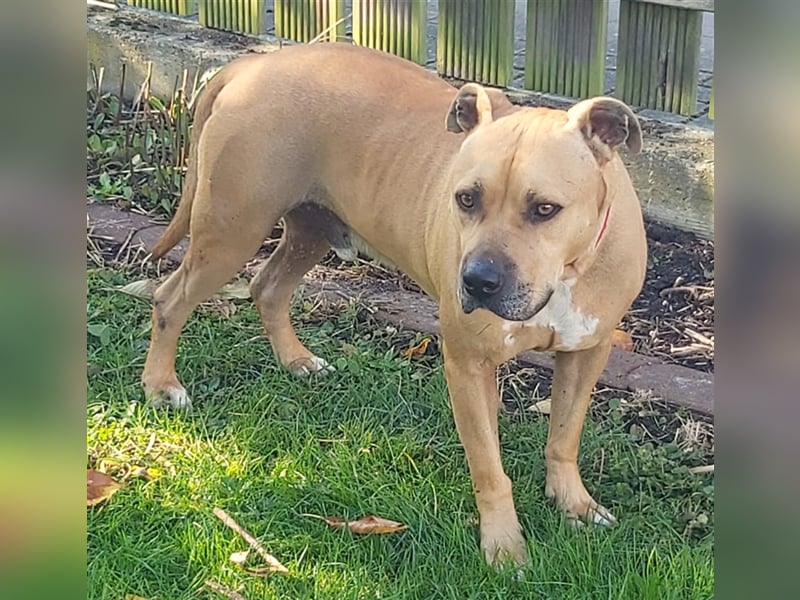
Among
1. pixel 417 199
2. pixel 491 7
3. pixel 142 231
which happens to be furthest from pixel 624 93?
pixel 142 231

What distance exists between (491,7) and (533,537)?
2.84 meters

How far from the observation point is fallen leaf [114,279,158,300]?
492 cm

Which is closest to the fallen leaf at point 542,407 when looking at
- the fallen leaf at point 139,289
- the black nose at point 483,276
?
the black nose at point 483,276

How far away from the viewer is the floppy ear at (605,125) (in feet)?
10.1

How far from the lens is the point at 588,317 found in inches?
130

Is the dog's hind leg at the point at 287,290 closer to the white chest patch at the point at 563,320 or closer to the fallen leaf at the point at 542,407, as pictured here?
the fallen leaf at the point at 542,407

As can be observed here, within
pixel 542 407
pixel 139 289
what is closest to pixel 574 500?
pixel 542 407

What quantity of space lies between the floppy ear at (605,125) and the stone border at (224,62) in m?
1.82

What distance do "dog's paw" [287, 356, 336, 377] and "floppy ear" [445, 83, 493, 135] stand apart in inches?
54.5

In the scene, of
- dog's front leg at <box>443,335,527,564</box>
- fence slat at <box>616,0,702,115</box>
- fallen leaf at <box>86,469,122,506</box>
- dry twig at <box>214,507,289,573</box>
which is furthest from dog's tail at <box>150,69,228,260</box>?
fence slat at <box>616,0,702,115</box>

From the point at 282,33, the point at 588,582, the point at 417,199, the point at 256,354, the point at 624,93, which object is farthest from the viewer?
the point at 282,33

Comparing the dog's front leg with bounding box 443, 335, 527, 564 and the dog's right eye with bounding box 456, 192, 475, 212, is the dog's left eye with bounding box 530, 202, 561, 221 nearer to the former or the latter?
the dog's right eye with bounding box 456, 192, 475, 212

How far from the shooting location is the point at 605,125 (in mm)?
3125
